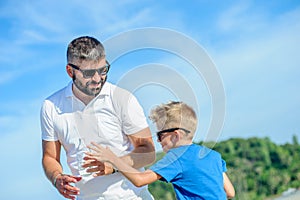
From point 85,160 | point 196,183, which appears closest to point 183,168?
point 196,183

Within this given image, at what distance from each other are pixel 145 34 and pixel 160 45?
15cm

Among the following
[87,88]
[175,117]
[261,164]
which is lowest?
[175,117]

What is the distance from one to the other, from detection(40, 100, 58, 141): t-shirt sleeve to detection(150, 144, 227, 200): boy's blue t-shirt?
856 millimetres

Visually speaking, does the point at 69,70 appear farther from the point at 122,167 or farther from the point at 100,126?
the point at 122,167

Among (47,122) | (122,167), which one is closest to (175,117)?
(122,167)

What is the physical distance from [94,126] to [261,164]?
17202mm

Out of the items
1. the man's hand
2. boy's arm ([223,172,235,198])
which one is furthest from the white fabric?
boy's arm ([223,172,235,198])

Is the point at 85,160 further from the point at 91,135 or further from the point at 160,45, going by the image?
the point at 160,45

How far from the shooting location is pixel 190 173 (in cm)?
363

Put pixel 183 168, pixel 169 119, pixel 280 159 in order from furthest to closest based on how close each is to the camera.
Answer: pixel 280 159 → pixel 169 119 → pixel 183 168

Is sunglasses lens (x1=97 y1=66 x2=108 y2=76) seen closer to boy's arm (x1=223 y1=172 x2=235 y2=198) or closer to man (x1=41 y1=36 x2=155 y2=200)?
man (x1=41 y1=36 x2=155 y2=200)

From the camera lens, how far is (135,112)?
395 centimetres

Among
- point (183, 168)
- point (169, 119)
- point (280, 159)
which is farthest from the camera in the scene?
point (280, 159)

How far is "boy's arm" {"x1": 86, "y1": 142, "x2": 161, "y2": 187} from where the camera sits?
139 inches
